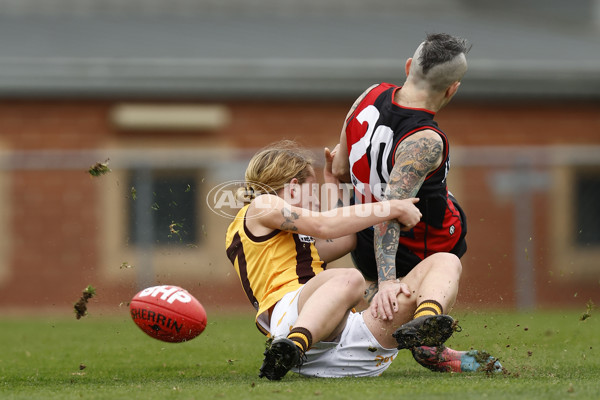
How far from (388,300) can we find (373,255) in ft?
2.24

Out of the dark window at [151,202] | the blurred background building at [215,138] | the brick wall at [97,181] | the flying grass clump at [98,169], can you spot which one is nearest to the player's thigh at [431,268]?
the flying grass clump at [98,169]

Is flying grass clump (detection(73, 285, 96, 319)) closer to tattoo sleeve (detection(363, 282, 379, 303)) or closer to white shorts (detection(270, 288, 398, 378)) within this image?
white shorts (detection(270, 288, 398, 378))

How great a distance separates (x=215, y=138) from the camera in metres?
11.8

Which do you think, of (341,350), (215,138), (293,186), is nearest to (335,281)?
(341,350)

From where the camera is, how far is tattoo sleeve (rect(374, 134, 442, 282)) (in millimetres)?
4598

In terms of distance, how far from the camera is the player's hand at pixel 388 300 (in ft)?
14.7

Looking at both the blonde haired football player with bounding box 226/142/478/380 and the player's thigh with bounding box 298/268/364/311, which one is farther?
the player's thigh with bounding box 298/268/364/311

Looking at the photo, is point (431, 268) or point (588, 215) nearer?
point (431, 268)

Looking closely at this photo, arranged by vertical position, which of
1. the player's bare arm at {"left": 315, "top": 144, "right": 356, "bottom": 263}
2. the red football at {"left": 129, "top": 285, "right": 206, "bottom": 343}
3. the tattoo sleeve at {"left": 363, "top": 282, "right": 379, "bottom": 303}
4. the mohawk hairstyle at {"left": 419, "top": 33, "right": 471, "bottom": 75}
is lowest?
the red football at {"left": 129, "top": 285, "right": 206, "bottom": 343}

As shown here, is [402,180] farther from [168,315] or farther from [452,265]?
[168,315]

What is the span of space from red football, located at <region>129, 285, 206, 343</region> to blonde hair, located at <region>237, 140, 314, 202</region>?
0.64 m

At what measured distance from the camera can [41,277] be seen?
1067 cm

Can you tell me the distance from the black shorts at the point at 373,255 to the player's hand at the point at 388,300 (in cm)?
46

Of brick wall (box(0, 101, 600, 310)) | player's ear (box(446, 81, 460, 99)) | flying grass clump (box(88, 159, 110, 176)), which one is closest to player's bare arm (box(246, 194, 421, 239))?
player's ear (box(446, 81, 460, 99))
